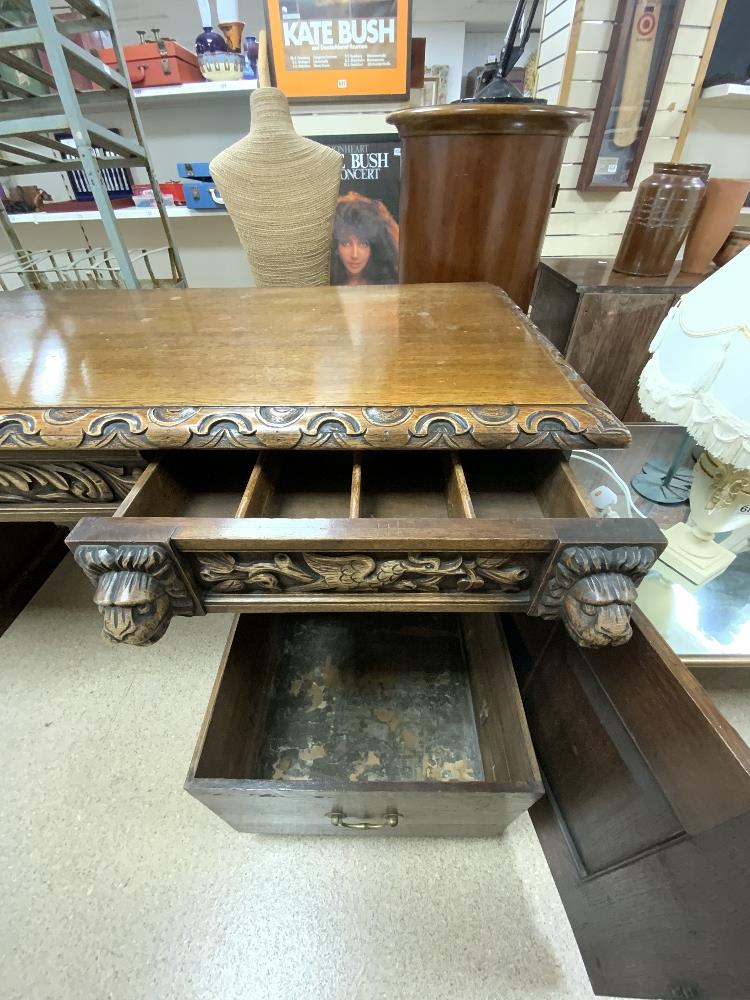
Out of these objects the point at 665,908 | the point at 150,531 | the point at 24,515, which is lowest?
the point at 665,908

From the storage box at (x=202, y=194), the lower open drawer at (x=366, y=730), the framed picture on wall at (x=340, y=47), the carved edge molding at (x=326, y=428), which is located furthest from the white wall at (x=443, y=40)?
the lower open drawer at (x=366, y=730)

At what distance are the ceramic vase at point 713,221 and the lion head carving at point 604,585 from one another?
1202 mm

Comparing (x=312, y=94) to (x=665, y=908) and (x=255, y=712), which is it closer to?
(x=255, y=712)

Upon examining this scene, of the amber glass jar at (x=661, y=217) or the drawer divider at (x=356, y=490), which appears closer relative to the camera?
the drawer divider at (x=356, y=490)

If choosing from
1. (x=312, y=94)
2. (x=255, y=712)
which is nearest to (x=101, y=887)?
(x=255, y=712)

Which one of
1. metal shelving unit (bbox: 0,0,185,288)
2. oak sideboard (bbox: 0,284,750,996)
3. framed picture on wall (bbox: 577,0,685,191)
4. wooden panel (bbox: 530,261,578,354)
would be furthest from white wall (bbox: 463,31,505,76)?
oak sideboard (bbox: 0,284,750,996)

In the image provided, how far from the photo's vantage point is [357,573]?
1.44 feet

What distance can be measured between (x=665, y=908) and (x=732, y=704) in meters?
0.62

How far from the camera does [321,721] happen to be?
0.76m

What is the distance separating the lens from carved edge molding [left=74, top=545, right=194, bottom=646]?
40 centimetres

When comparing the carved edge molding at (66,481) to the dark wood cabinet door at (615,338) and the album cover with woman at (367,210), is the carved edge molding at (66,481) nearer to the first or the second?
the dark wood cabinet door at (615,338)

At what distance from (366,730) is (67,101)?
5.05ft

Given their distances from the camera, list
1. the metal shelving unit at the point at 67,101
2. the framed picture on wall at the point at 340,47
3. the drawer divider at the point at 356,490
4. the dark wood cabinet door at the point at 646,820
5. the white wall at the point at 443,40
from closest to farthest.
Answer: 1. the dark wood cabinet door at the point at 646,820
2. the drawer divider at the point at 356,490
3. the metal shelving unit at the point at 67,101
4. the framed picture on wall at the point at 340,47
5. the white wall at the point at 443,40

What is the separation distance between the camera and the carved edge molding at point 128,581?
1.30ft
